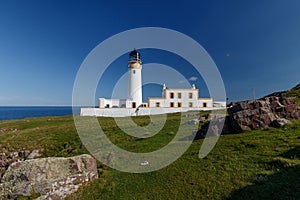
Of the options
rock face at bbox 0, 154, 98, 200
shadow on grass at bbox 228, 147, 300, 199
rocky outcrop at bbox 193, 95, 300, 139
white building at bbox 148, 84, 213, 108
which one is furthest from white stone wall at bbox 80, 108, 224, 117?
shadow on grass at bbox 228, 147, 300, 199

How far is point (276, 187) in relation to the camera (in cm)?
670

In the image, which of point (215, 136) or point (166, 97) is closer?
point (215, 136)

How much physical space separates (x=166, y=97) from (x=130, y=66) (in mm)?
14445

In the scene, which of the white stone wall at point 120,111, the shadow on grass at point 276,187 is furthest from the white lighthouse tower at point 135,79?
the shadow on grass at point 276,187

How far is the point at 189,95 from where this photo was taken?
151 feet

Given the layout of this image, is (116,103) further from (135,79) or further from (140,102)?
(135,79)

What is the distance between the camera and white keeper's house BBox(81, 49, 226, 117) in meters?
41.8

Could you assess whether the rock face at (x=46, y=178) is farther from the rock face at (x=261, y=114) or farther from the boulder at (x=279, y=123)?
the boulder at (x=279, y=123)

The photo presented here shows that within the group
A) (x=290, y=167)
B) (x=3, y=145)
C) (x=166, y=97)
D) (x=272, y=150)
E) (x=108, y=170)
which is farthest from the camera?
(x=166, y=97)

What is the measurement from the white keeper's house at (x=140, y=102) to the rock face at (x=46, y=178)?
Answer: 32.1m

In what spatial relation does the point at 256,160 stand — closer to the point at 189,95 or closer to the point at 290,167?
the point at 290,167

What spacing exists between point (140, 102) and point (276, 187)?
40.4 m

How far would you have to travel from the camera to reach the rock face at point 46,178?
8.43 meters

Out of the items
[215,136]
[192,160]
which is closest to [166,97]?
[215,136]
